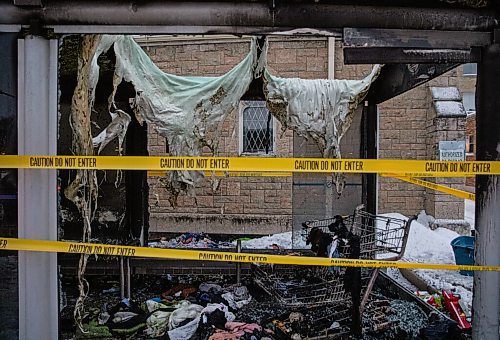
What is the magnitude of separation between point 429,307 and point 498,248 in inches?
80.8

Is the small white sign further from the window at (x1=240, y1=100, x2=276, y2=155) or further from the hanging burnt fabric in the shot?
the hanging burnt fabric

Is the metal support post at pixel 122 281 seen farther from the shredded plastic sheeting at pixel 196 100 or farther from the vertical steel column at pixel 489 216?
the vertical steel column at pixel 489 216

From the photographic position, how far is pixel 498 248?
3.42 m

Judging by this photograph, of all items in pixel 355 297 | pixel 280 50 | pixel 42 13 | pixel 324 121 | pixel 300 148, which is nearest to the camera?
pixel 42 13

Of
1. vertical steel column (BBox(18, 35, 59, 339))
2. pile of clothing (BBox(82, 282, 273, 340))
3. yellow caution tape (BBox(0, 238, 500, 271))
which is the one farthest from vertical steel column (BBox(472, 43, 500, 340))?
vertical steel column (BBox(18, 35, 59, 339))

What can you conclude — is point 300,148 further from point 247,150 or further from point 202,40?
point 202,40

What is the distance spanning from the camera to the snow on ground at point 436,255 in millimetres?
6688

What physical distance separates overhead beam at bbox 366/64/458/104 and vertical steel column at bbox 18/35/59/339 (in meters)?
3.35

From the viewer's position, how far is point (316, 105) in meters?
5.57

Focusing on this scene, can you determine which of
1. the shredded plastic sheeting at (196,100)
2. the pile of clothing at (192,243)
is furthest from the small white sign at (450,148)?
the shredded plastic sheeting at (196,100)

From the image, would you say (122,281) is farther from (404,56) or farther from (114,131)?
(404,56)

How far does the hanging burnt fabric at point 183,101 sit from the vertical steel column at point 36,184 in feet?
5.18

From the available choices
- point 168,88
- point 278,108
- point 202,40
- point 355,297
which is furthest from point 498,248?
point 202,40

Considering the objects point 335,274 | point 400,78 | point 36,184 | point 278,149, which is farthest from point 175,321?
point 278,149
